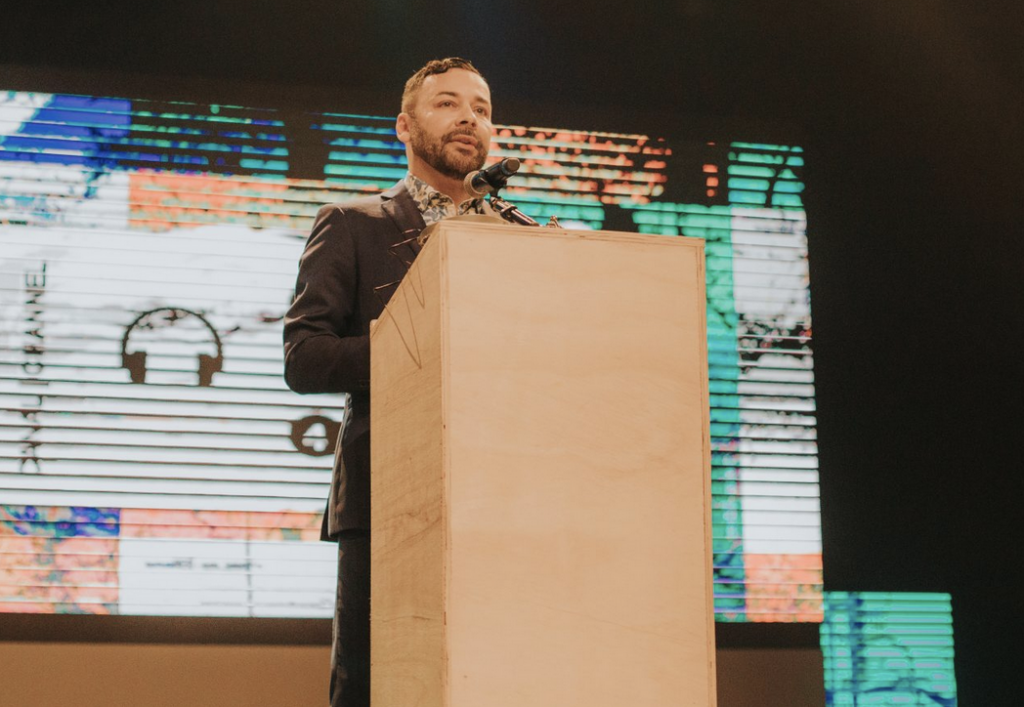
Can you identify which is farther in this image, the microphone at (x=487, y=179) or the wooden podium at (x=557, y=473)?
the microphone at (x=487, y=179)

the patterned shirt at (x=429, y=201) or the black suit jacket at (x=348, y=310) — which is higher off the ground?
the patterned shirt at (x=429, y=201)

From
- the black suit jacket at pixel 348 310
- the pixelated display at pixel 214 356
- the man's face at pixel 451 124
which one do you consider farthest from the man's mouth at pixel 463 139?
the pixelated display at pixel 214 356

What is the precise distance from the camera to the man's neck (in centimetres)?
201

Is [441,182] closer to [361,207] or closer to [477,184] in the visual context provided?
[361,207]

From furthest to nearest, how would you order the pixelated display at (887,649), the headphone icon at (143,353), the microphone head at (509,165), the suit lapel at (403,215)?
the pixelated display at (887,649), the headphone icon at (143,353), the suit lapel at (403,215), the microphone head at (509,165)

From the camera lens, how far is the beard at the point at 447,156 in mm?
1981

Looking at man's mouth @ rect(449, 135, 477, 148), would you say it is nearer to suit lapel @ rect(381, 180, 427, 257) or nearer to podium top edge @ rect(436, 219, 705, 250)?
suit lapel @ rect(381, 180, 427, 257)

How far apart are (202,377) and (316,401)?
32 centimetres

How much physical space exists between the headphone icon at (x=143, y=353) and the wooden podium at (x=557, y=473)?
201cm

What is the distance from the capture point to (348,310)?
6.00 feet

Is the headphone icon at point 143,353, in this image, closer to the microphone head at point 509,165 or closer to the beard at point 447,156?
the beard at point 447,156

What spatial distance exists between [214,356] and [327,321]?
56.1 inches

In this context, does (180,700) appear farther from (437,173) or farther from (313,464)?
(437,173)

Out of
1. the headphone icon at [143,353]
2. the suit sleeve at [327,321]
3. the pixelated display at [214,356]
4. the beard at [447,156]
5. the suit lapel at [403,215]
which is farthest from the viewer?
the headphone icon at [143,353]
